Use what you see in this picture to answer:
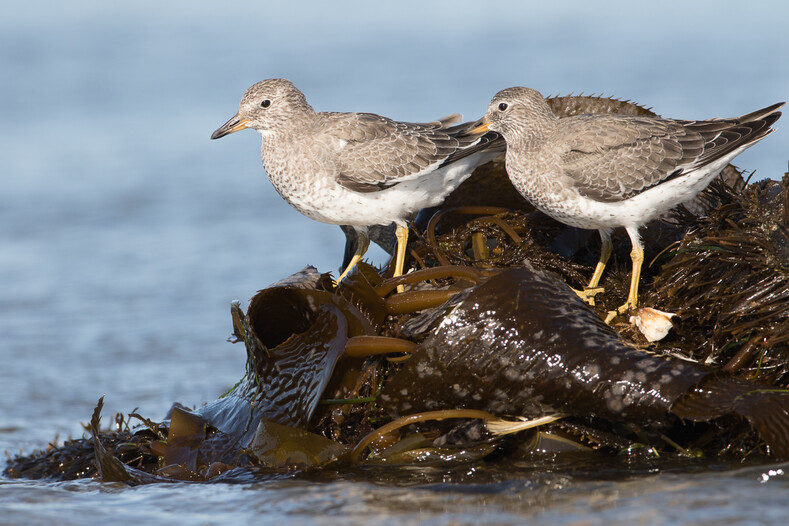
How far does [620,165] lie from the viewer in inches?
209

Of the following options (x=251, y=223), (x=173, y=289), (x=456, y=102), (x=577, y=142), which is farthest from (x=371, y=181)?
(x=456, y=102)

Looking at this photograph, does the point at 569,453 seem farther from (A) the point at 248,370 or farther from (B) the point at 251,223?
(B) the point at 251,223

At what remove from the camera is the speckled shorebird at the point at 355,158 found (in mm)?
5758

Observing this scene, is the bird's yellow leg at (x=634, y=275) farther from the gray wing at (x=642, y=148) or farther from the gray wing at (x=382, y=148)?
the gray wing at (x=382, y=148)

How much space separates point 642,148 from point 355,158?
1825 millimetres

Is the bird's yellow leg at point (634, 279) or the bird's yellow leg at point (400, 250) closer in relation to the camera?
the bird's yellow leg at point (634, 279)

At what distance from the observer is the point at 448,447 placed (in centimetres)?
424

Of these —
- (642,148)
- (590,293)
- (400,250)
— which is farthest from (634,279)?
(400,250)

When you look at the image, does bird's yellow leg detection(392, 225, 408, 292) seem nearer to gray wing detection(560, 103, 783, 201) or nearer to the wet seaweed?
the wet seaweed

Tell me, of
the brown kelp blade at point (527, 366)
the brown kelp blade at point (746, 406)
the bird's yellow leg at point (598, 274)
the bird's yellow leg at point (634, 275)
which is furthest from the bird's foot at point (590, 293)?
the brown kelp blade at point (746, 406)

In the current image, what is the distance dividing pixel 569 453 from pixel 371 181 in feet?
7.69

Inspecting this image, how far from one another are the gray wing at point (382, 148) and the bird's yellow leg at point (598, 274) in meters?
1.16

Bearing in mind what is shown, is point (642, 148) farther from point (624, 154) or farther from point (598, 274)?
point (598, 274)

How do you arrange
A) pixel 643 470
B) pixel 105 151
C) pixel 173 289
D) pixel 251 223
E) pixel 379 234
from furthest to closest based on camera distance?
pixel 105 151, pixel 251 223, pixel 173 289, pixel 379 234, pixel 643 470
